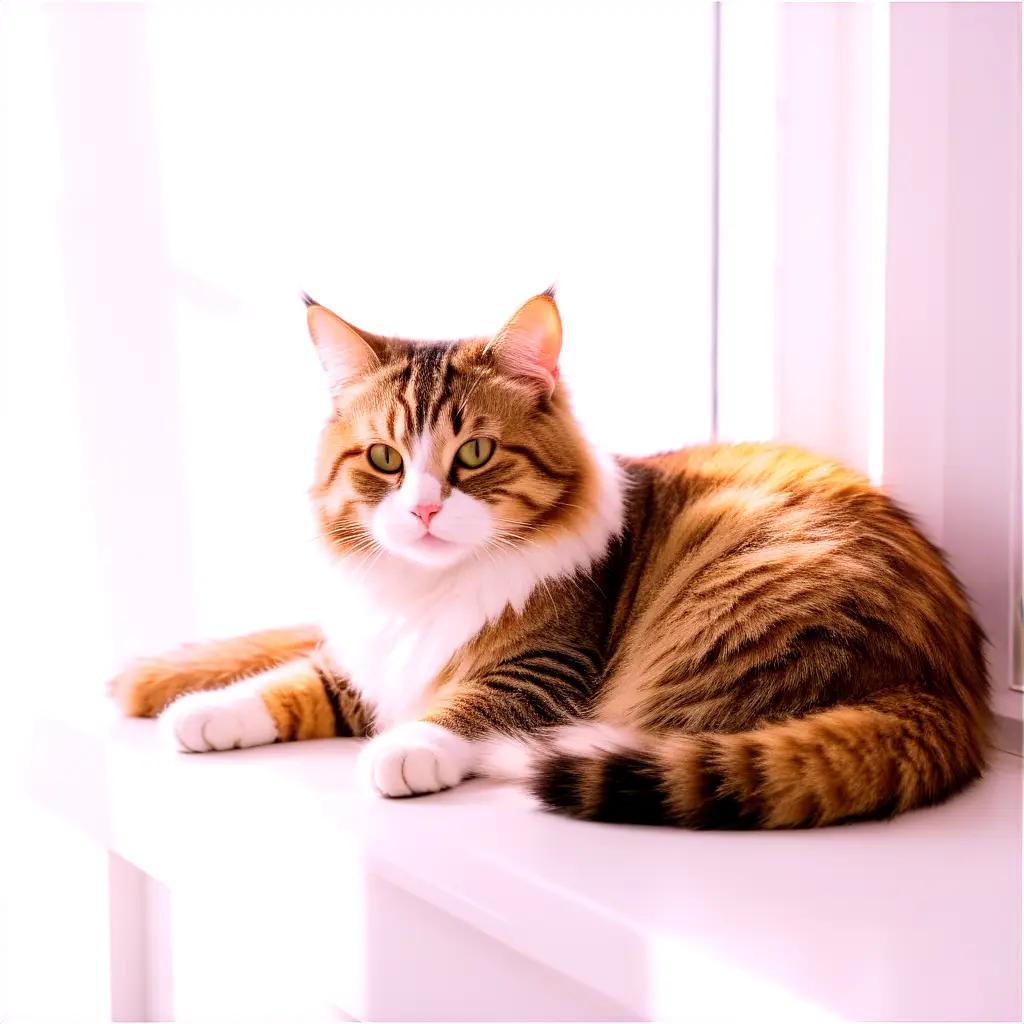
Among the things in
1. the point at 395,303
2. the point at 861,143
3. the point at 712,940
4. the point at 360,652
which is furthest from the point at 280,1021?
the point at 861,143

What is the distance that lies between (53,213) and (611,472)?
0.90 metres

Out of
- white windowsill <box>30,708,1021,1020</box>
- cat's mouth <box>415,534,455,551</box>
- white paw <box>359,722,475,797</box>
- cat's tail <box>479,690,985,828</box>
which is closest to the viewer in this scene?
white windowsill <box>30,708,1021,1020</box>

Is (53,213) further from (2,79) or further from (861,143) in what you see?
(861,143)

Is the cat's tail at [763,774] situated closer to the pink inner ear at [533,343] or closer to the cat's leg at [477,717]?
the cat's leg at [477,717]

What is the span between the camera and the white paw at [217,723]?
4.73 ft

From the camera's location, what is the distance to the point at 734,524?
4.80 ft

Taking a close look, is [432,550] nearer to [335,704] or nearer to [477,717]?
[477,717]

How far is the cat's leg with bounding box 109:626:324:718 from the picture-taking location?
1.63 meters

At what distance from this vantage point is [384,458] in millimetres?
1435

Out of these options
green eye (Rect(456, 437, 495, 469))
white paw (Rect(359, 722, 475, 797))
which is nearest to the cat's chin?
green eye (Rect(456, 437, 495, 469))

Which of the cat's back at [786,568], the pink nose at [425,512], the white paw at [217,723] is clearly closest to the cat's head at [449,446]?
the pink nose at [425,512]

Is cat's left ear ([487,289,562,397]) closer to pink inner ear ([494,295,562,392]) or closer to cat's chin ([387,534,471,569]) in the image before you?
pink inner ear ([494,295,562,392])

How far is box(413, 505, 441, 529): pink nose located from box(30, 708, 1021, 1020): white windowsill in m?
0.32

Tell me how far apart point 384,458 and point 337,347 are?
18 centimetres
